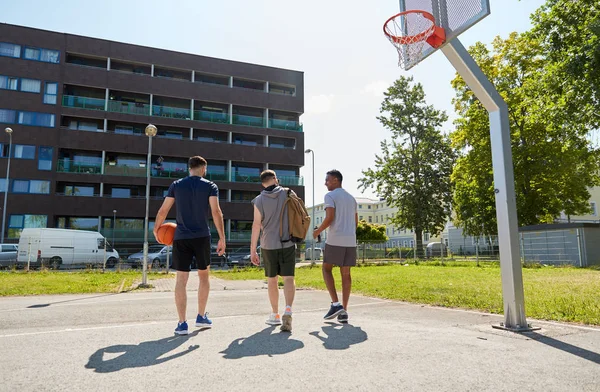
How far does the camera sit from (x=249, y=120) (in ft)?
140

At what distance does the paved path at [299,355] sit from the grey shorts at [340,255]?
2.56 ft

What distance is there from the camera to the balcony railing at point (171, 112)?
130 ft

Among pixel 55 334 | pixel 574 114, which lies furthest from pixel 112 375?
pixel 574 114

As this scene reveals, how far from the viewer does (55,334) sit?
4.70 meters

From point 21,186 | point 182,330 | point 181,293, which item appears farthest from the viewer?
point 21,186

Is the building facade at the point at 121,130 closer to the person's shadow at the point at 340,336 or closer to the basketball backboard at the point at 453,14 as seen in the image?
the person's shadow at the point at 340,336

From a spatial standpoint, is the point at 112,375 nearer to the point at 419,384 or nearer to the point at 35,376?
the point at 35,376

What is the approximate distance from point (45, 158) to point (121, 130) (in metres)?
6.51

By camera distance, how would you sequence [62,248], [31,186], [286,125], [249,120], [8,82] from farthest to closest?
[286,125] < [249,120] < [8,82] < [31,186] < [62,248]

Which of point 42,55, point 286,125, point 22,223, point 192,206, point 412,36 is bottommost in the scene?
point 192,206

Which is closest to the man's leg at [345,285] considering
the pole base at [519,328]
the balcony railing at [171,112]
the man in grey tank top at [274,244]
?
the man in grey tank top at [274,244]

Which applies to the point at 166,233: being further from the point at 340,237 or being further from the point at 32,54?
the point at 32,54

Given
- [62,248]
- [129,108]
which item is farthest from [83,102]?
[62,248]

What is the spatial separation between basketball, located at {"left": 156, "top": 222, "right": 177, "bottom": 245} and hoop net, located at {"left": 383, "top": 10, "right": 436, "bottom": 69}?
4.08 m
